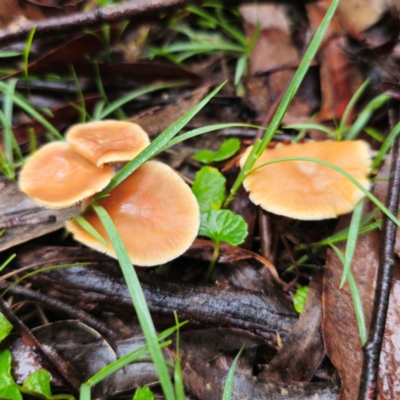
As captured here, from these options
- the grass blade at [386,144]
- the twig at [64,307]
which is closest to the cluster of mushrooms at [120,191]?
the twig at [64,307]

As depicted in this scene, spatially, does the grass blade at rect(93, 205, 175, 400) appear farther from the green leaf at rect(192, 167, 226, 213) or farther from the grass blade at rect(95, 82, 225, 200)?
the green leaf at rect(192, 167, 226, 213)

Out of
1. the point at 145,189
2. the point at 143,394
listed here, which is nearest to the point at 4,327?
the point at 143,394

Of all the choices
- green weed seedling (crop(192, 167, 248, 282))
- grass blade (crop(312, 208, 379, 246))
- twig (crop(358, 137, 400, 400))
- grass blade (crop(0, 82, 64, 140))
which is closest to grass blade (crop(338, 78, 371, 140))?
twig (crop(358, 137, 400, 400))

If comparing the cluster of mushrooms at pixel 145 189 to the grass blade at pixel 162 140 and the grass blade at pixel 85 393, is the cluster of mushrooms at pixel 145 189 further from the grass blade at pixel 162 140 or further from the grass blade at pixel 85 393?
the grass blade at pixel 85 393

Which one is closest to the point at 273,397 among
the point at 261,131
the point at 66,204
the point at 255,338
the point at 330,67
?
the point at 255,338

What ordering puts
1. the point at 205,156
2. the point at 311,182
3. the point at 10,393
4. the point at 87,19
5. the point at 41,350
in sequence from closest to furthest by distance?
the point at 10,393
the point at 41,350
the point at 311,182
the point at 87,19
the point at 205,156

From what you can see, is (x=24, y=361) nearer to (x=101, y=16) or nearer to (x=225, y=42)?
(x=101, y=16)

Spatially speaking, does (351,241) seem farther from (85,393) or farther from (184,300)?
(85,393)

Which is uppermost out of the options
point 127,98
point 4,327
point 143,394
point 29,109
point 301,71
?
point 301,71
